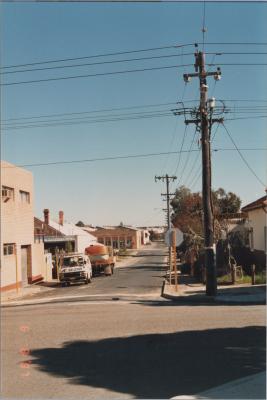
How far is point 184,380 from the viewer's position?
7578 millimetres

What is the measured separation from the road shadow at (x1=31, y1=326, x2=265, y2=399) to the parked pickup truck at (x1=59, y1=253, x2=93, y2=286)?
21.9 metres

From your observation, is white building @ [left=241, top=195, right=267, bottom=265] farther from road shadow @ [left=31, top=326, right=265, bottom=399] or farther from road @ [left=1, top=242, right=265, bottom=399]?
road shadow @ [left=31, top=326, right=265, bottom=399]

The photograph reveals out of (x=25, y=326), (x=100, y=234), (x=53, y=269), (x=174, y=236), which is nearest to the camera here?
(x=25, y=326)

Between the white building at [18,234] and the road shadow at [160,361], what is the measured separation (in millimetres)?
15385

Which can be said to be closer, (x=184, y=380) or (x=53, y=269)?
(x=184, y=380)

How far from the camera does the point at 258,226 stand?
92.9 feet

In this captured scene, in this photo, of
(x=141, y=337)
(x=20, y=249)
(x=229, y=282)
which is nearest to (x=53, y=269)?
(x=20, y=249)

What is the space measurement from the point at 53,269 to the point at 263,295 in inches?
934

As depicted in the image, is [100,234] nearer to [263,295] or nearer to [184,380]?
[263,295]

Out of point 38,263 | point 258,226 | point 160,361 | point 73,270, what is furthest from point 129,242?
point 160,361

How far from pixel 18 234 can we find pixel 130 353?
21528 mm

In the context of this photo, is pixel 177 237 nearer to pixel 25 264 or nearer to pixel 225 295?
pixel 225 295

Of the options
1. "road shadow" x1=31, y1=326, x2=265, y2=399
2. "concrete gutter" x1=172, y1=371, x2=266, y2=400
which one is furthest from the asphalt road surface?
"concrete gutter" x1=172, y1=371, x2=266, y2=400

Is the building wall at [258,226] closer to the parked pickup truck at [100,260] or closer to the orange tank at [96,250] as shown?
the parked pickup truck at [100,260]
